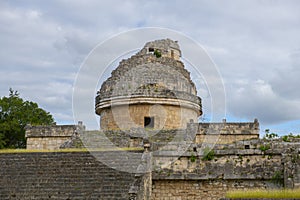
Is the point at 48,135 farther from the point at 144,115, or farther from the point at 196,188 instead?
the point at 196,188

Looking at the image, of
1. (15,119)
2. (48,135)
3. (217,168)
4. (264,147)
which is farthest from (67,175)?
(15,119)

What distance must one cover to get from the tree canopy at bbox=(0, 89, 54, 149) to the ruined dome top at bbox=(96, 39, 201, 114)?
12.6m

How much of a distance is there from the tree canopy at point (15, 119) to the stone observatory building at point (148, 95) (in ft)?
41.7

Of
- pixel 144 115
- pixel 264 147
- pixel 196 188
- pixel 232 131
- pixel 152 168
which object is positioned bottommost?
pixel 196 188

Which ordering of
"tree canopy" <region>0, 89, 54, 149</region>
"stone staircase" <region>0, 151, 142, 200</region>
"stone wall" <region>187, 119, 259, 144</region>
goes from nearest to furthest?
"stone staircase" <region>0, 151, 142, 200</region>
"stone wall" <region>187, 119, 259, 144</region>
"tree canopy" <region>0, 89, 54, 149</region>

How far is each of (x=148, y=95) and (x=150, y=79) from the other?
105 centimetres

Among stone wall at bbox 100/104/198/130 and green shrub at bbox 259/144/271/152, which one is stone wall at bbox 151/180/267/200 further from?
stone wall at bbox 100/104/198/130

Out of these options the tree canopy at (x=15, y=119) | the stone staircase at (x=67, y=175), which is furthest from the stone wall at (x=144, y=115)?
the tree canopy at (x=15, y=119)

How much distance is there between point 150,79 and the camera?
24.5 m

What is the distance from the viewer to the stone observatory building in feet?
78.6

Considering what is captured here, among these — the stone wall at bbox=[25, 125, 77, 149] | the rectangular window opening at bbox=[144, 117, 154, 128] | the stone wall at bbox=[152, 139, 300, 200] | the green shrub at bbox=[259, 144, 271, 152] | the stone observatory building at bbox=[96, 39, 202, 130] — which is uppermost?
the stone observatory building at bbox=[96, 39, 202, 130]

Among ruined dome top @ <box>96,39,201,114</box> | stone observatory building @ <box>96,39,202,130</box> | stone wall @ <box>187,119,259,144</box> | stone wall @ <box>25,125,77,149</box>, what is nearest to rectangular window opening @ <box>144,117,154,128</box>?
stone observatory building @ <box>96,39,202,130</box>

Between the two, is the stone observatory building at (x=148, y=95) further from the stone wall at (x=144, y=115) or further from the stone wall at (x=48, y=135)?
the stone wall at (x=48, y=135)

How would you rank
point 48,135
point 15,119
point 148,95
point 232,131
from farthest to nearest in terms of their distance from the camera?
1. point 15,119
2. point 48,135
3. point 148,95
4. point 232,131
